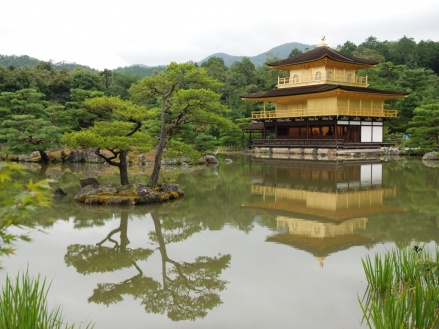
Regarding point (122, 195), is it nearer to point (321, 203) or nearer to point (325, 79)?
point (321, 203)

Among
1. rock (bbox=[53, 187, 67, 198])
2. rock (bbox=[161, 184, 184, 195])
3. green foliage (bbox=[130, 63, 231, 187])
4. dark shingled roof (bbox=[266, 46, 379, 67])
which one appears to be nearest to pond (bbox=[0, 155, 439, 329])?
rock (bbox=[53, 187, 67, 198])

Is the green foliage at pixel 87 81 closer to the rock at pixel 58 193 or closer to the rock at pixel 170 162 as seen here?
the rock at pixel 170 162

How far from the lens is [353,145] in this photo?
111 feet

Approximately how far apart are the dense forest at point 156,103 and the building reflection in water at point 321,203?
3495 millimetres

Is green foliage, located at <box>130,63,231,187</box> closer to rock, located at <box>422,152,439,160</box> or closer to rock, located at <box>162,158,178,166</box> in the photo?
rock, located at <box>162,158,178,166</box>

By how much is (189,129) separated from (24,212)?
2656 cm

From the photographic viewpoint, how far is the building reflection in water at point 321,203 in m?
8.91

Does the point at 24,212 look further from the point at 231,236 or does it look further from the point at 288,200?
the point at 288,200

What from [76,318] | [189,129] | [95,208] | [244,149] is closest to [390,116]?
[244,149]

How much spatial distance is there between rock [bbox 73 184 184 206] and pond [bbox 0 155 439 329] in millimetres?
474

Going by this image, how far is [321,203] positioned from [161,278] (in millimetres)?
Answer: 7603

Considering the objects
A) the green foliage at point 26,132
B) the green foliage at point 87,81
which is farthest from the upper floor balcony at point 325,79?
the green foliage at point 26,132

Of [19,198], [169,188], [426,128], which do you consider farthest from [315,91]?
[19,198]

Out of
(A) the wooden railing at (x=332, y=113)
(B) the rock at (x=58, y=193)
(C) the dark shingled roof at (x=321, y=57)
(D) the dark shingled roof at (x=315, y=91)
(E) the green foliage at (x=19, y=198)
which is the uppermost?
(C) the dark shingled roof at (x=321, y=57)
